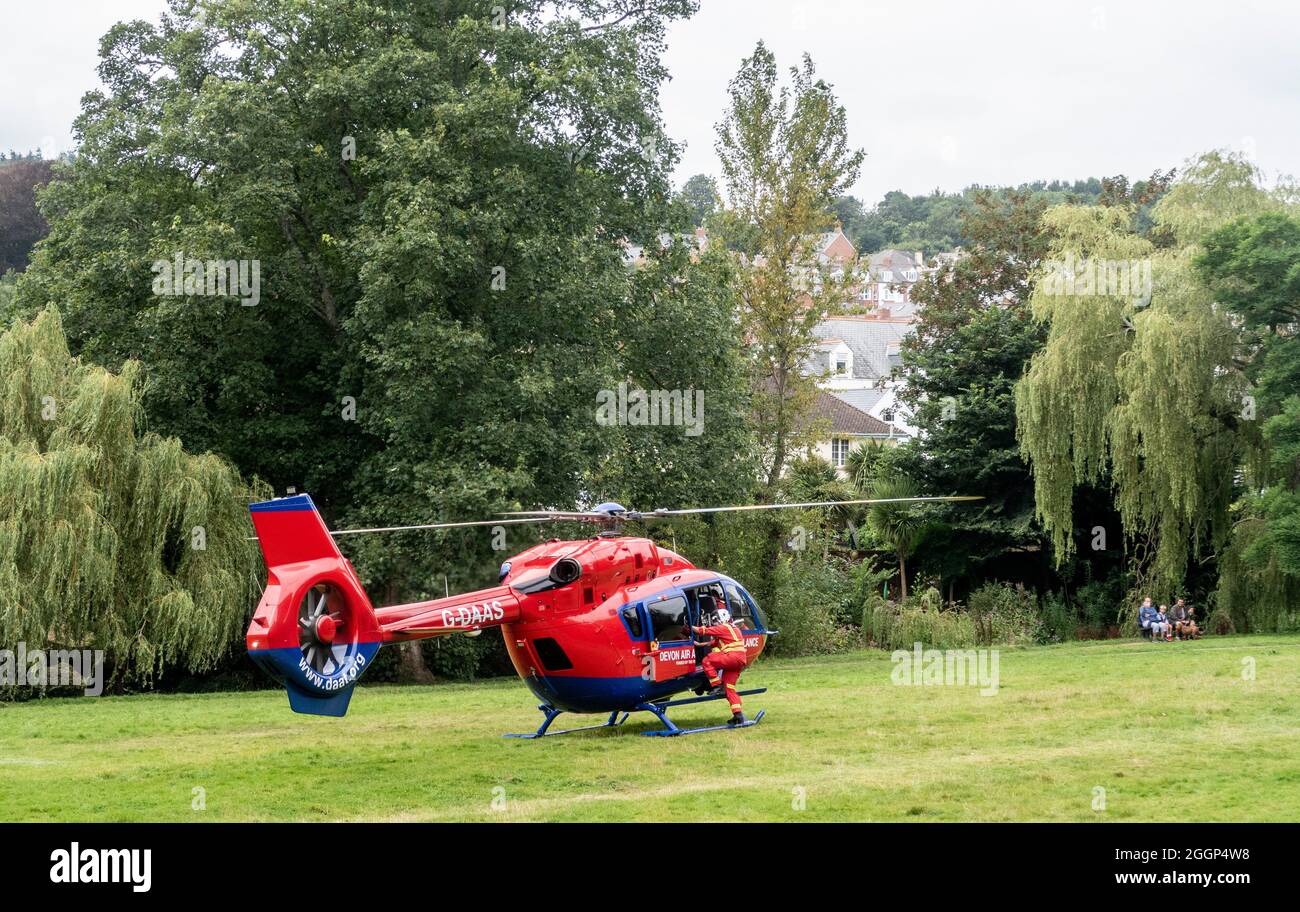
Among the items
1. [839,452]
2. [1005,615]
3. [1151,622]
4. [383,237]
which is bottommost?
[1005,615]

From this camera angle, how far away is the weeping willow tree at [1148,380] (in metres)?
40.5

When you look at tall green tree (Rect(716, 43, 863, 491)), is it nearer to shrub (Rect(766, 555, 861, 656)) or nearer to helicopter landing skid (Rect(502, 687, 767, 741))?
shrub (Rect(766, 555, 861, 656))

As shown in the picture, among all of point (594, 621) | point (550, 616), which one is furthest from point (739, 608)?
point (550, 616)

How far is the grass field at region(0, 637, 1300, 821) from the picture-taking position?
16719mm

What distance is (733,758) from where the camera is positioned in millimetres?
20188

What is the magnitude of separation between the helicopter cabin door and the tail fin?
195 inches

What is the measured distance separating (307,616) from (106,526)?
1471 centimetres

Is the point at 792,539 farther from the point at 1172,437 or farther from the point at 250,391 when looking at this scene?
the point at 250,391

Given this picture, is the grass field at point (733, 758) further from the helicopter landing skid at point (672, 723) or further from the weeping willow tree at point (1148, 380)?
the weeping willow tree at point (1148, 380)

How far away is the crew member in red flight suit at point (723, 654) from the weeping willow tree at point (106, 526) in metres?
13.5

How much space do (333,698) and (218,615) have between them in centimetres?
1510

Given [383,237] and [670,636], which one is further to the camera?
[383,237]

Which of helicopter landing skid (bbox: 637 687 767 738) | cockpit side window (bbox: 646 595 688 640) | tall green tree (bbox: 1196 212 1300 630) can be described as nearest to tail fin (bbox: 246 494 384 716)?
cockpit side window (bbox: 646 595 688 640)

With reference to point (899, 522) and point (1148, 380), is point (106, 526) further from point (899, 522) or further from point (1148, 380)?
point (899, 522)
